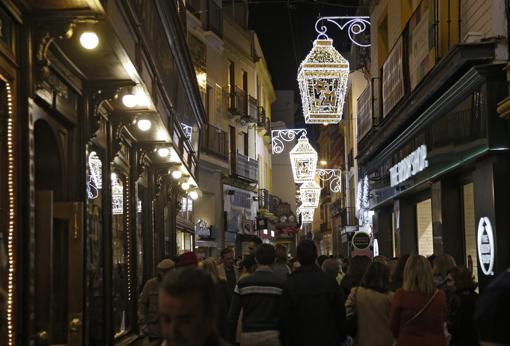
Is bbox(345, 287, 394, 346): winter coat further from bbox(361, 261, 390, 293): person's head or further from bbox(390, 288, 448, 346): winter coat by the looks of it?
bbox(390, 288, 448, 346): winter coat

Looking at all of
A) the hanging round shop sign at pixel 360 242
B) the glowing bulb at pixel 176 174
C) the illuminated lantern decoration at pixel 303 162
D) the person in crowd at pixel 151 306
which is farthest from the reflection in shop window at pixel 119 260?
the illuminated lantern decoration at pixel 303 162

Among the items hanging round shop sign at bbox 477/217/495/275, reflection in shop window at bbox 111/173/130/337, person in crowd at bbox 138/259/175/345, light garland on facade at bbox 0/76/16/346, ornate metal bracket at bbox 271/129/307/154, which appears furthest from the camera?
ornate metal bracket at bbox 271/129/307/154

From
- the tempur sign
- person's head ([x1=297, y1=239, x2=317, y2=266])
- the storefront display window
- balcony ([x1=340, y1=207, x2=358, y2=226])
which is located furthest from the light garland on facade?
balcony ([x1=340, y1=207, x2=358, y2=226])

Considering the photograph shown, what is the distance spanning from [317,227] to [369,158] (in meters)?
52.2

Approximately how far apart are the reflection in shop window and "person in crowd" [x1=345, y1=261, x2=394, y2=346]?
405 cm

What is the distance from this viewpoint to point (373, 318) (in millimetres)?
9422

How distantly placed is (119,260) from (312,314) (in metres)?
4.74

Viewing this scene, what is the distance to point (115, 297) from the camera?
1251cm

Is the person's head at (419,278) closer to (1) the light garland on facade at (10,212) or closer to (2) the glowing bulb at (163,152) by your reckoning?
(1) the light garland on facade at (10,212)

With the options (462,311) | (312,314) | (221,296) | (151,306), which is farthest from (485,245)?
(151,306)

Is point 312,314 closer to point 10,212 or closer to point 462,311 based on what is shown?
point 462,311

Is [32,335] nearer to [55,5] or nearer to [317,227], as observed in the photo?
[55,5]

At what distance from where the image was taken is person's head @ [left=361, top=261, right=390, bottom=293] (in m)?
9.51

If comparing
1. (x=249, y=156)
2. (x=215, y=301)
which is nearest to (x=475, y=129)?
(x=215, y=301)
